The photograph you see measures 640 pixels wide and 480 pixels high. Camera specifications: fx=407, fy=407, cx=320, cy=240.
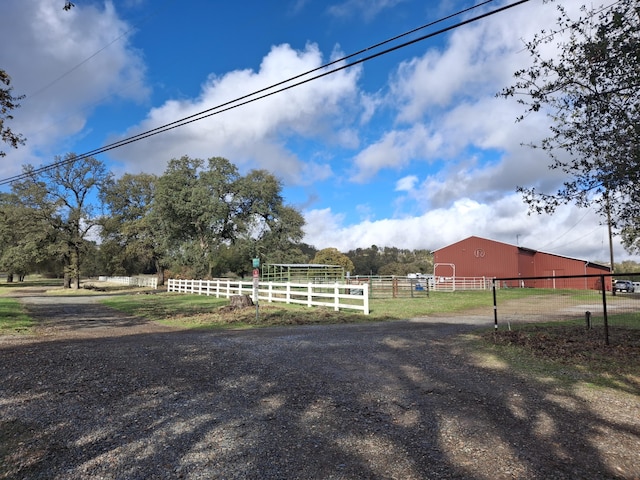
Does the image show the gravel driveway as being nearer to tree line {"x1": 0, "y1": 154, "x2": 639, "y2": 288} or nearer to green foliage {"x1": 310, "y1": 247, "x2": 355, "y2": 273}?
tree line {"x1": 0, "y1": 154, "x2": 639, "y2": 288}

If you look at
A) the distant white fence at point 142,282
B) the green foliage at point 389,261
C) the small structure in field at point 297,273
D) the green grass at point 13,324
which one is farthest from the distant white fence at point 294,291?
the green foliage at point 389,261

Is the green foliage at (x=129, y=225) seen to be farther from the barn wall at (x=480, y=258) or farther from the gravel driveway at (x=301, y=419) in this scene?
the gravel driveway at (x=301, y=419)

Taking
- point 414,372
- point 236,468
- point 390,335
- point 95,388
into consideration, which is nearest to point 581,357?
point 414,372

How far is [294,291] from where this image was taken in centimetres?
1862

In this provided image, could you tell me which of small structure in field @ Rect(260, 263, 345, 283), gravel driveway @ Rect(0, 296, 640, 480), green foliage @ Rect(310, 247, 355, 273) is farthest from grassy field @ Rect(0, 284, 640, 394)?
green foliage @ Rect(310, 247, 355, 273)

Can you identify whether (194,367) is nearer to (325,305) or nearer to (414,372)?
(414,372)

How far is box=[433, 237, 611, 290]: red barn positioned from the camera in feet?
144

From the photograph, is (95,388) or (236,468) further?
(95,388)

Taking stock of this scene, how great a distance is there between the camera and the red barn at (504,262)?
43781 millimetres

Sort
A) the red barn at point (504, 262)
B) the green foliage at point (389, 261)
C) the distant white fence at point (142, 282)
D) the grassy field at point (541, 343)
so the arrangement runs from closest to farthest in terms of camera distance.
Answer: the grassy field at point (541, 343), the red barn at point (504, 262), the distant white fence at point (142, 282), the green foliage at point (389, 261)

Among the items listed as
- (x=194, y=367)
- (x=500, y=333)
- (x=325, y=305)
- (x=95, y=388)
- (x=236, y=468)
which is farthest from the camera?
(x=325, y=305)

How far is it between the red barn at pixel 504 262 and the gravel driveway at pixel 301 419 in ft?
129

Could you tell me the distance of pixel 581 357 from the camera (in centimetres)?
696

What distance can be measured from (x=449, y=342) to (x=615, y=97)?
5.47 meters
